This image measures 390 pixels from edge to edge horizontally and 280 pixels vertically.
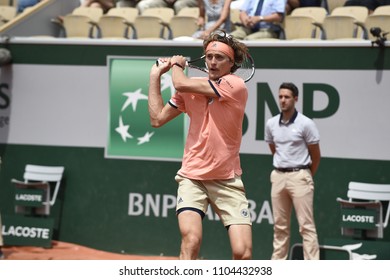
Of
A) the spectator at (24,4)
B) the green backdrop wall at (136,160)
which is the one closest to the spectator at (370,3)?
the green backdrop wall at (136,160)

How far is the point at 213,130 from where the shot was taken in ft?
20.2

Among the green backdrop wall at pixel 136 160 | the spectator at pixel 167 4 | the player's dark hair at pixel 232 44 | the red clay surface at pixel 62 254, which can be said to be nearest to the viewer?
the player's dark hair at pixel 232 44

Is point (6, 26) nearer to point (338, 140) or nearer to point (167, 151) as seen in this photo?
point (167, 151)

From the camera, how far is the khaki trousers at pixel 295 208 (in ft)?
29.8

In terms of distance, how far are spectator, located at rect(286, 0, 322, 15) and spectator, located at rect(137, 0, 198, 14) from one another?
4.33 ft

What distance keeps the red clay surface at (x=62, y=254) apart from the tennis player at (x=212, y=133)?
426cm

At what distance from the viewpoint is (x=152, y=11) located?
38.7 ft

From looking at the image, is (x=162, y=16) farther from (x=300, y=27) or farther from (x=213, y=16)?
(x=300, y=27)

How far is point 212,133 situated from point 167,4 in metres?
6.35

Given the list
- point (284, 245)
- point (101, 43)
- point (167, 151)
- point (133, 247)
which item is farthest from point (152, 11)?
point (284, 245)

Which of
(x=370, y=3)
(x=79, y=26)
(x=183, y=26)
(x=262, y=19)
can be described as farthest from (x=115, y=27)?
(x=370, y=3)

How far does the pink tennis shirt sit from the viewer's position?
6168 mm

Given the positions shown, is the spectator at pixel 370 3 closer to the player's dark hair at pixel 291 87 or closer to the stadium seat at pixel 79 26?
the player's dark hair at pixel 291 87

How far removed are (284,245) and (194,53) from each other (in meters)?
2.36
